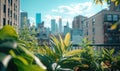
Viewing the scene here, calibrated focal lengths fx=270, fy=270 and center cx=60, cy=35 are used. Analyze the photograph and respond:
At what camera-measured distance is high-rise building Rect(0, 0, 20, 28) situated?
48.9 m

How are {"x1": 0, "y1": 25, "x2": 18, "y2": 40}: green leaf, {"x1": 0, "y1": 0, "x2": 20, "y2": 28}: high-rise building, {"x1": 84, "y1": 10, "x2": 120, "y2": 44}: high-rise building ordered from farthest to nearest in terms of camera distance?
1. {"x1": 84, "y1": 10, "x2": 120, "y2": 44}: high-rise building
2. {"x1": 0, "y1": 0, "x2": 20, "y2": 28}: high-rise building
3. {"x1": 0, "y1": 25, "x2": 18, "y2": 40}: green leaf

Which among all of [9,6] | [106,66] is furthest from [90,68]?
[9,6]

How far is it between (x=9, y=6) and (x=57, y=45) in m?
53.7

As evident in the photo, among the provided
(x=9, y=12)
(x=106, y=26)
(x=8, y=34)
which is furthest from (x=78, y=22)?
(x=8, y=34)

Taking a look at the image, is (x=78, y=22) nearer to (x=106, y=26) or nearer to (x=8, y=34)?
(x=106, y=26)

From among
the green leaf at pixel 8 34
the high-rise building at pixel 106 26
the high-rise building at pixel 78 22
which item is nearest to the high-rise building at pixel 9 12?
the high-rise building at pixel 106 26

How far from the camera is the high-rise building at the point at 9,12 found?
1926 inches

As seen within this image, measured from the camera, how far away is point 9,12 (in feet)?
180

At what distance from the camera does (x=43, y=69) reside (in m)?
0.82

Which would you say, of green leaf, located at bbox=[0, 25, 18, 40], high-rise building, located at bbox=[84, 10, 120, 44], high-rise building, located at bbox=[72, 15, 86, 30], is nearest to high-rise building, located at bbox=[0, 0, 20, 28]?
high-rise building, located at bbox=[84, 10, 120, 44]

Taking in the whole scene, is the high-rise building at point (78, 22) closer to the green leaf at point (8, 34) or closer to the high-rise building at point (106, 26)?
the high-rise building at point (106, 26)

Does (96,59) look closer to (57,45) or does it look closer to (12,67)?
(57,45)

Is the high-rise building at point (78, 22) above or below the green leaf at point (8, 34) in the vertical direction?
above

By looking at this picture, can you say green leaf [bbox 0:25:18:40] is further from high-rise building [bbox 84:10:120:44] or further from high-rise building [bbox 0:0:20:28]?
high-rise building [bbox 84:10:120:44]
